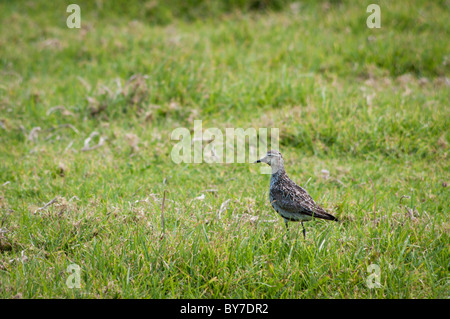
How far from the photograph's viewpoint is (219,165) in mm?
6762

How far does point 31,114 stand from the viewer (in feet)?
26.2

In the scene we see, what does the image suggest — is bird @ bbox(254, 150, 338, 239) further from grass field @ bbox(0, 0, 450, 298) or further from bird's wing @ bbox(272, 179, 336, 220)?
grass field @ bbox(0, 0, 450, 298)

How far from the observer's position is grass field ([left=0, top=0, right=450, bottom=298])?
3.99 meters

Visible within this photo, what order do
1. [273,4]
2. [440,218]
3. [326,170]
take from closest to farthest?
1. [440,218]
2. [326,170]
3. [273,4]

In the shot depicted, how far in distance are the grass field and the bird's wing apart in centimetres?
24

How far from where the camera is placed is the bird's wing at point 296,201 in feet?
14.6

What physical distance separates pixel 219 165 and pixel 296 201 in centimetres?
242

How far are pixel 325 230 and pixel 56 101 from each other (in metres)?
6.02

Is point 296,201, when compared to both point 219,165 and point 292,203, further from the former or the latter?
point 219,165

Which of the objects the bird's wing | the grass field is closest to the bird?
the bird's wing

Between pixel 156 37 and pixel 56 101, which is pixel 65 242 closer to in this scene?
pixel 56 101

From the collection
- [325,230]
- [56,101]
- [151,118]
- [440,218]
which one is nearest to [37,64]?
[56,101]

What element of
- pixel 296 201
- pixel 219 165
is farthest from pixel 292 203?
pixel 219 165
